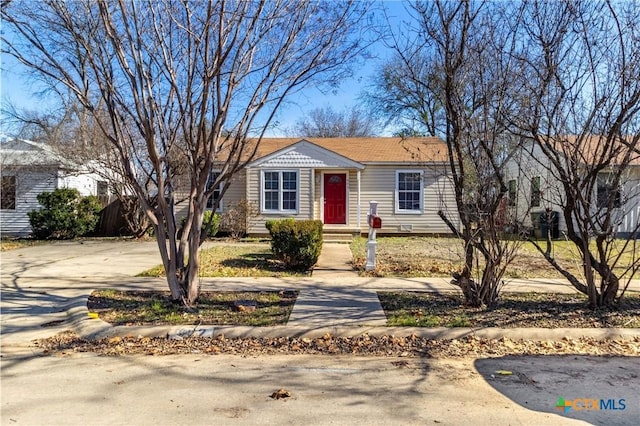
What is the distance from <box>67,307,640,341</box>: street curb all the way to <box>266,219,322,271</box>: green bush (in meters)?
4.06

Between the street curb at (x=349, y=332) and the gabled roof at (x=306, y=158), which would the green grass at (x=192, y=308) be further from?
the gabled roof at (x=306, y=158)

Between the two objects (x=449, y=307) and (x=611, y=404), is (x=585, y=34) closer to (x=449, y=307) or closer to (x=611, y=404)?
(x=449, y=307)

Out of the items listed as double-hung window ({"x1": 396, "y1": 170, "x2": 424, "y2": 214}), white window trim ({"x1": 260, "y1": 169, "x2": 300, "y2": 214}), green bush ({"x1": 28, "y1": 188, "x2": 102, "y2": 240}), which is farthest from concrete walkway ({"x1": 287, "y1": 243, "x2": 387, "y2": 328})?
green bush ({"x1": 28, "y1": 188, "x2": 102, "y2": 240})

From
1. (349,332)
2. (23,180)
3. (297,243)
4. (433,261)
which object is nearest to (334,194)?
(433,261)

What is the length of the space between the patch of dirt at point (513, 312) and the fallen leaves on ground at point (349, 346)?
0.40 m

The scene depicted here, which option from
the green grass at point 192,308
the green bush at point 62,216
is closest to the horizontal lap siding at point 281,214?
the green bush at point 62,216

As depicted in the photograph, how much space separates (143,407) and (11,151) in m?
20.4

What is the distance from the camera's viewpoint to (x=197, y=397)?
144 inches

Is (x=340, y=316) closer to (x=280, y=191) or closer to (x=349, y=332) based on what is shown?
(x=349, y=332)

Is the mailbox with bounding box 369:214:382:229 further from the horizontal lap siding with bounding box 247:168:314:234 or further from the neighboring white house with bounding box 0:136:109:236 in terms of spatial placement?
the neighboring white house with bounding box 0:136:109:236

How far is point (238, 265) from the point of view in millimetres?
10305

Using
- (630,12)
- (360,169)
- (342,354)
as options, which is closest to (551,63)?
(630,12)
